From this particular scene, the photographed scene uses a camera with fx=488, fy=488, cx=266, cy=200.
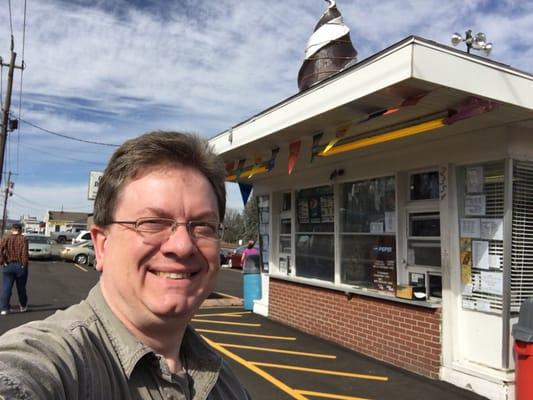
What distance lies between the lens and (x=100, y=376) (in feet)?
3.98

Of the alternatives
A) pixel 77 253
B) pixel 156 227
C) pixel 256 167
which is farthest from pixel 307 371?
pixel 77 253

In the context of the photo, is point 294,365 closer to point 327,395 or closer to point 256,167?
point 327,395

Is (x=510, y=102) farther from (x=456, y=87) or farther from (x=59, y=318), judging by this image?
(x=59, y=318)

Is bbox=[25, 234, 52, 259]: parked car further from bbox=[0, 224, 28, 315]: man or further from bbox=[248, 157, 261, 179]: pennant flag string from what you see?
bbox=[248, 157, 261, 179]: pennant flag string

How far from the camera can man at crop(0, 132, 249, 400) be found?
135 cm

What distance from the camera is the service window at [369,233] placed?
7.37m

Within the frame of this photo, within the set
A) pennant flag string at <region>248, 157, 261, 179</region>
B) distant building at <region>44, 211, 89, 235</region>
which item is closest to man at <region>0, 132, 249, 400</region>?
pennant flag string at <region>248, 157, 261, 179</region>

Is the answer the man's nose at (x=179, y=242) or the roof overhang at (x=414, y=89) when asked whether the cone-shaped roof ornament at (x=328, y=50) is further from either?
the man's nose at (x=179, y=242)

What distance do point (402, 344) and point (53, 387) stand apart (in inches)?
252

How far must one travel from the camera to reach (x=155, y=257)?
1.51 m

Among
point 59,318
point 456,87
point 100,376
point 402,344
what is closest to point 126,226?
point 59,318

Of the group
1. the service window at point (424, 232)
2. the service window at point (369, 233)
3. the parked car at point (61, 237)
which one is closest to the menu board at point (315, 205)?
the service window at point (369, 233)

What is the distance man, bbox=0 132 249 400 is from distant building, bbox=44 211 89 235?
9353 centimetres

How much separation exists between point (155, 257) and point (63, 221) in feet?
364
